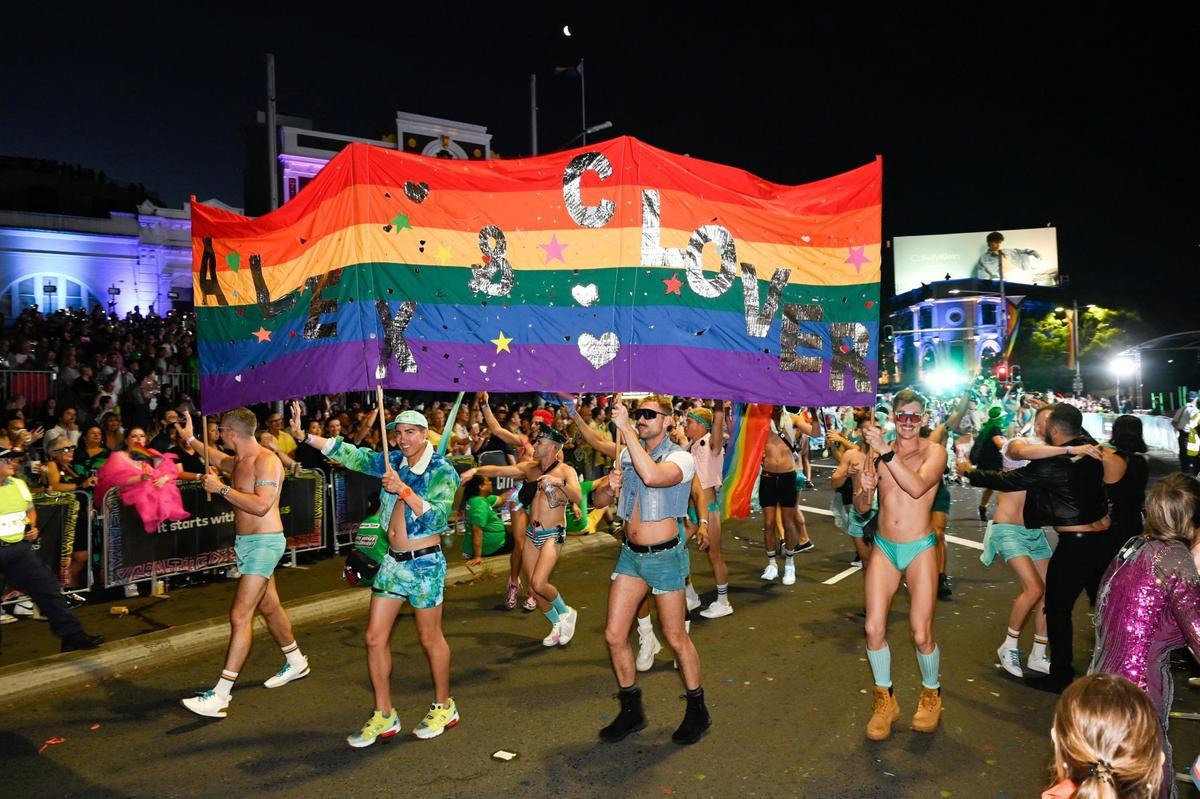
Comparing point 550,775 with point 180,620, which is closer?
point 550,775

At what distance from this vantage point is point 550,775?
4789 millimetres

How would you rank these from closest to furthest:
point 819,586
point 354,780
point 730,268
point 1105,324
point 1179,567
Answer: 1. point 1179,567
2. point 354,780
3. point 730,268
4. point 819,586
5. point 1105,324

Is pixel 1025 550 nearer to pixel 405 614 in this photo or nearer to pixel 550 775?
pixel 550 775

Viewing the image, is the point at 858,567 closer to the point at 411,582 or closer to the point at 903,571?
the point at 903,571

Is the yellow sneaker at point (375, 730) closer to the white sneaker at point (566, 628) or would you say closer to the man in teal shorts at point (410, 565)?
the man in teal shorts at point (410, 565)

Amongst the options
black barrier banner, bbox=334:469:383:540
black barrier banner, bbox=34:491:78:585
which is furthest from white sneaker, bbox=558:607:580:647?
black barrier banner, bbox=34:491:78:585

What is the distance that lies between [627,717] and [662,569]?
3.25 feet

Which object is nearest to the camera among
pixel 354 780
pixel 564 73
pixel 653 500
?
pixel 354 780

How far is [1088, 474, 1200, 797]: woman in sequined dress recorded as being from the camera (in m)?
3.49

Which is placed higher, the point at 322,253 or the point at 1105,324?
the point at 1105,324

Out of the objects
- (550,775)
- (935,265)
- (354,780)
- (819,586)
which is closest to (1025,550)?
(819,586)

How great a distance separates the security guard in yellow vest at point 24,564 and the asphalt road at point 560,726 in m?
0.75

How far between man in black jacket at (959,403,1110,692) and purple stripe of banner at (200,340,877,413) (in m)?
1.51

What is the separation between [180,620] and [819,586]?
6.70 m
